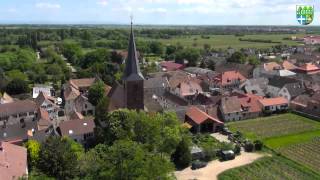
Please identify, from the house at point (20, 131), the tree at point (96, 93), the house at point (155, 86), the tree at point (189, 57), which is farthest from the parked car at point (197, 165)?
the tree at point (189, 57)

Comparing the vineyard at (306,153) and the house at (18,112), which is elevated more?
the house at (18,112)

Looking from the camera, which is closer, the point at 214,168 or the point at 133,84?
the point at 214,168

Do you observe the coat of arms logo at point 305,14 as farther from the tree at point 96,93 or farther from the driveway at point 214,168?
the tree at point 96,93

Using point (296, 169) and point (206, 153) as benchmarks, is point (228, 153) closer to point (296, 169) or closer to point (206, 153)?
point (206, 153)

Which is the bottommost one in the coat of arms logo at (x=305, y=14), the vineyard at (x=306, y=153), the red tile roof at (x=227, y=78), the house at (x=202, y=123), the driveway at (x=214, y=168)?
the driveway at (x=214, y=168)

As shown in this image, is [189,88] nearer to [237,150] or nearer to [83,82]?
[83,82]

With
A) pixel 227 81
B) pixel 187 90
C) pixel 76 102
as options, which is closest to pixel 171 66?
pixel 227 81

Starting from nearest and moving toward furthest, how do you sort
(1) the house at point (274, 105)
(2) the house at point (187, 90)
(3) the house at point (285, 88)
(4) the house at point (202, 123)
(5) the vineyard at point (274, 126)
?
Result: (5) the vineyard at point (274, 126)
(4) the house at point (202, 123)
(1) the house at point (274, 105)
(3) the house at point (285, 88)
(2) the house at point (187, 90)
